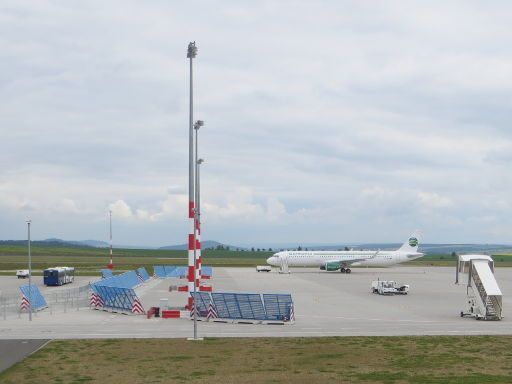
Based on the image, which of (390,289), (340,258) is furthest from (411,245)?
(390,289)

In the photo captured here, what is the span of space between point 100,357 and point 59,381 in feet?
15.6

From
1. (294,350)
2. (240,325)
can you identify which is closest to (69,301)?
(240,325)

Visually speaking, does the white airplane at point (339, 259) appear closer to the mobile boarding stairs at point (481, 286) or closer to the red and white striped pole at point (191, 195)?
the mobile boarding stairs at point (481, 286)

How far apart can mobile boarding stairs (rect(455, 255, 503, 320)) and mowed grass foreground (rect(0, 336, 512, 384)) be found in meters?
8.48

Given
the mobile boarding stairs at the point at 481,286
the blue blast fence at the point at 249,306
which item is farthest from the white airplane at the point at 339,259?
the blue blast fence at the point at 249,306

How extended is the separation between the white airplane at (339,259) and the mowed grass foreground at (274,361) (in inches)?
2973

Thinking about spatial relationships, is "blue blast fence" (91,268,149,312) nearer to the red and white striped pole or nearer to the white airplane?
the red and white striped pole

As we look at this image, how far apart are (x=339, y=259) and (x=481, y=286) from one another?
66.4 m

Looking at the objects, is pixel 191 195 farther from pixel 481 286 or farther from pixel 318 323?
pixel 481 286

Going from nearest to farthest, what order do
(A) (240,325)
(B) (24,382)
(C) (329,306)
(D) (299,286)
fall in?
(B) (24,382) → (A) (240,325) → (C) (329,306) → (D) (299,286)

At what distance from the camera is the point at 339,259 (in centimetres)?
11075

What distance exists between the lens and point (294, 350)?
30.6 metres

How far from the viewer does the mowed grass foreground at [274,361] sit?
24.6 m

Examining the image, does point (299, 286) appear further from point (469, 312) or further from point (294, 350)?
point (294, 350)
